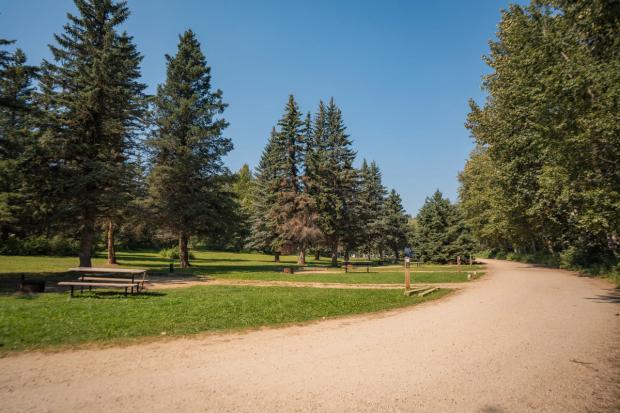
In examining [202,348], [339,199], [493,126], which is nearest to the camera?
[202,348]

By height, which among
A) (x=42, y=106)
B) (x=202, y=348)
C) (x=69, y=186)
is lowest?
(x=202, y=348)

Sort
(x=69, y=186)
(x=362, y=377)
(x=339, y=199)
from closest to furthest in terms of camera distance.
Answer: (x=362, y=377) < (x=69, y=186) < (x=339, y=199)

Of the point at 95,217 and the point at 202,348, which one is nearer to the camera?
the point at 202,348

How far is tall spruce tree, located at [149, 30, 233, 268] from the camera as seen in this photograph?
25.7 meters

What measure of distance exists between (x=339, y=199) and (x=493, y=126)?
18377 millimetres

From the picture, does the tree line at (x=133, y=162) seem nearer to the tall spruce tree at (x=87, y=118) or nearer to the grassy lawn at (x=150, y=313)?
the tall spruce tree at (x=87, y=118)

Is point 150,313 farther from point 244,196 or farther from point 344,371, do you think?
point 244,196

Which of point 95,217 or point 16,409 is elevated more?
point 95,217

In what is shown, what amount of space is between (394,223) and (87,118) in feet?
151

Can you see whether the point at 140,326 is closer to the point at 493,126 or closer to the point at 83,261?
the point at 83,261

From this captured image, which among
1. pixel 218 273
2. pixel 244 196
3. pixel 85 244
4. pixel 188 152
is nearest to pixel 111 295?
pixel 85 244

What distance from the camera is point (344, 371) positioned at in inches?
199

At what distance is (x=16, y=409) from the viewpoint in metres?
3.82

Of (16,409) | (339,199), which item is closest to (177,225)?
(339,199)
